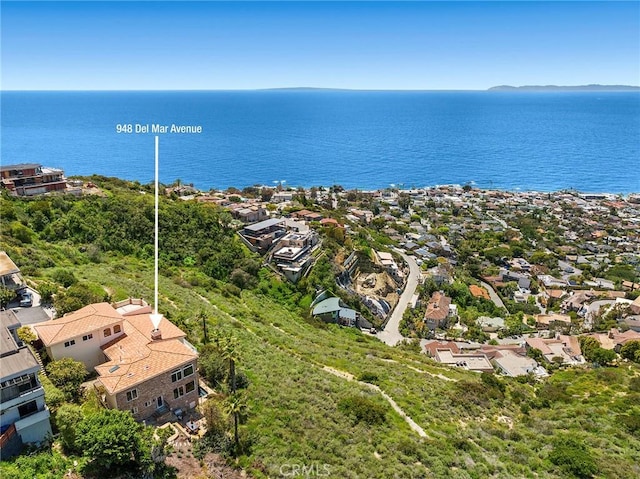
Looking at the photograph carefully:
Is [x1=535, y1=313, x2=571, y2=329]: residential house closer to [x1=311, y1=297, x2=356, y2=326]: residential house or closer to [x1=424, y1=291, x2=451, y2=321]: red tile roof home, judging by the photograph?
[x1=424, y1=291, x2=451, y2=321]: red tile roof home

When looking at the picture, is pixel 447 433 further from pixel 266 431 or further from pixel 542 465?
pixel 266 431

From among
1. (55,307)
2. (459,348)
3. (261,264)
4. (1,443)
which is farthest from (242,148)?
(1,443)

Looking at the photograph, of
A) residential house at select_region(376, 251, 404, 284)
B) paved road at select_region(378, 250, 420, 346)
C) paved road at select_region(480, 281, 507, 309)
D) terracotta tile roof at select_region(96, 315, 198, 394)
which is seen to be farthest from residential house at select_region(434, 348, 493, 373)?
terracotta tile roof at select_region(96, 315, 198, 394)

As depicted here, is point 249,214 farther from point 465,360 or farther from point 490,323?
point 490,323

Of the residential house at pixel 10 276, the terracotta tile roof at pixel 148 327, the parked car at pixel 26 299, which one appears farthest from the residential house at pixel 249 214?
the terracotta tile roof at pixel 148 327

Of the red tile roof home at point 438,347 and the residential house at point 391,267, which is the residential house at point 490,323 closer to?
the red tile roof home at point 438,347

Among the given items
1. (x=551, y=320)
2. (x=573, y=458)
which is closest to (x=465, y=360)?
(x=551, y=320)
